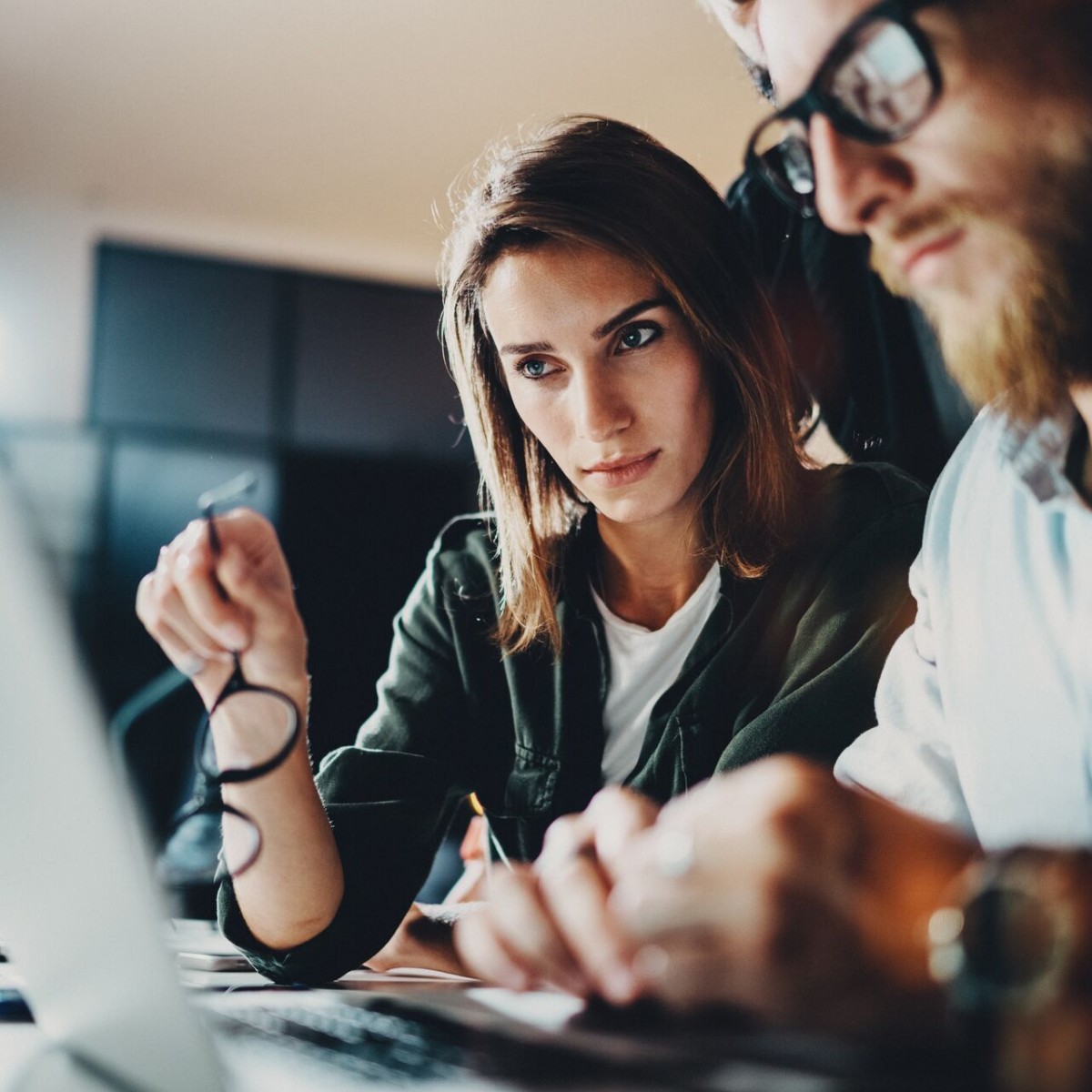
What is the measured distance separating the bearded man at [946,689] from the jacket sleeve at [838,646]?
57 millimetres

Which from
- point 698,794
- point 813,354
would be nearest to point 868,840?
point 698,794

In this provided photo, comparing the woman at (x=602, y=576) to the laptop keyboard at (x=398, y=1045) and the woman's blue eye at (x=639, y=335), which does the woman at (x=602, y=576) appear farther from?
the laptop keyboard at (x=398, y=1045)

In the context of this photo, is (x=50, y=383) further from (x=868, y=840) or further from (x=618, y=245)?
(x=868, y=840)

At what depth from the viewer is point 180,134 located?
7.20ft

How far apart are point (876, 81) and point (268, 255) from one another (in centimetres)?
290

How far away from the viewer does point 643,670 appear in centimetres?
89

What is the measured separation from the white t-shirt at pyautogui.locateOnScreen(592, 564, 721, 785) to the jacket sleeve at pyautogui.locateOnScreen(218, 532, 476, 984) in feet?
0.50

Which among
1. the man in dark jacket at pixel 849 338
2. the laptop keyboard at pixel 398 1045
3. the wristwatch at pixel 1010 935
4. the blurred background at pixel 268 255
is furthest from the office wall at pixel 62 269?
the wristwatch at pixel 1010 935

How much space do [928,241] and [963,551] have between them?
0.22 meters

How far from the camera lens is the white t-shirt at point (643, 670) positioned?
87 centimetres

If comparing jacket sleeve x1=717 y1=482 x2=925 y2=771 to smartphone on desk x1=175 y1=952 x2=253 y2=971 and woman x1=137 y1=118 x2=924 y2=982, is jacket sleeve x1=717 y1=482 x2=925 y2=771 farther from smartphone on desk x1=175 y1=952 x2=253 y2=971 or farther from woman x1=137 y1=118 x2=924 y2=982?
smartphone on desk x1=175 y1=952 x2=253 y2=971

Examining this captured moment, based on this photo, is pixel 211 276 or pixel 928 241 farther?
pixel 211 276

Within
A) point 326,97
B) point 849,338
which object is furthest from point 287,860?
point 326,97

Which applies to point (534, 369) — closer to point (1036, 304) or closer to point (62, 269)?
point (1036, 304)
